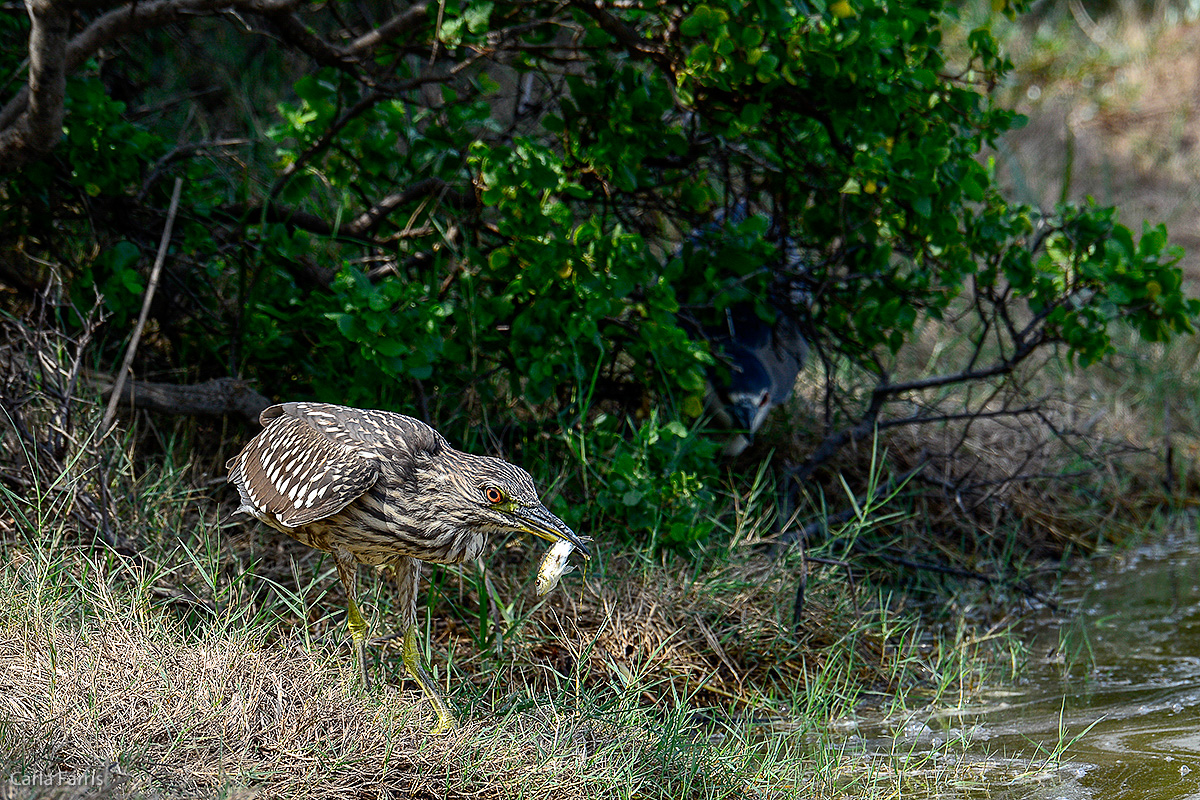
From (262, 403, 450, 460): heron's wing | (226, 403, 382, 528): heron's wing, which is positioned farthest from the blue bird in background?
(226, 403, 382, 528): heron's wing

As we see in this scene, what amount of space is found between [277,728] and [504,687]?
3.15ft

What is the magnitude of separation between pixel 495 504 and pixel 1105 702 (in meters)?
2.23

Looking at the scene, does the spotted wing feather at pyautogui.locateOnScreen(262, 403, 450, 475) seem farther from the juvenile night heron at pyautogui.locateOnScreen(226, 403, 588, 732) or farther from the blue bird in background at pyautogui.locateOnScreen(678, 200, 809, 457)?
the blue bird in background at pyautogui.locateOnScreen(678, 200, 809, 457)

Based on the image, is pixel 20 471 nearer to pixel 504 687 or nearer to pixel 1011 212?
pixel 504 687

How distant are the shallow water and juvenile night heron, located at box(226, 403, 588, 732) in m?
1.51

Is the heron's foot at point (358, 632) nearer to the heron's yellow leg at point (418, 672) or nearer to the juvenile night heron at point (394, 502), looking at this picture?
the juvenile night heron at point (394, 502)

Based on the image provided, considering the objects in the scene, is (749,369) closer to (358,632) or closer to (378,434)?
(378,434)

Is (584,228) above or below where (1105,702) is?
above

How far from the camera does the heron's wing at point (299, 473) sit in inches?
116

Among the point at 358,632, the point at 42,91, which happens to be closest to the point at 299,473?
the point at 358,632

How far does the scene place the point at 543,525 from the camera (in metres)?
2.96

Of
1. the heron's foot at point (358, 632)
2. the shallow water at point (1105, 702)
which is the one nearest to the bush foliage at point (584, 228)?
the heron's foot at point (358, 632)

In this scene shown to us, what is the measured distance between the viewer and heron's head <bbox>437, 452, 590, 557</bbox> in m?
2.96

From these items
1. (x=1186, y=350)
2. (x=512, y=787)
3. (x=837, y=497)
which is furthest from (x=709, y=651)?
(x=1186, y=350)
